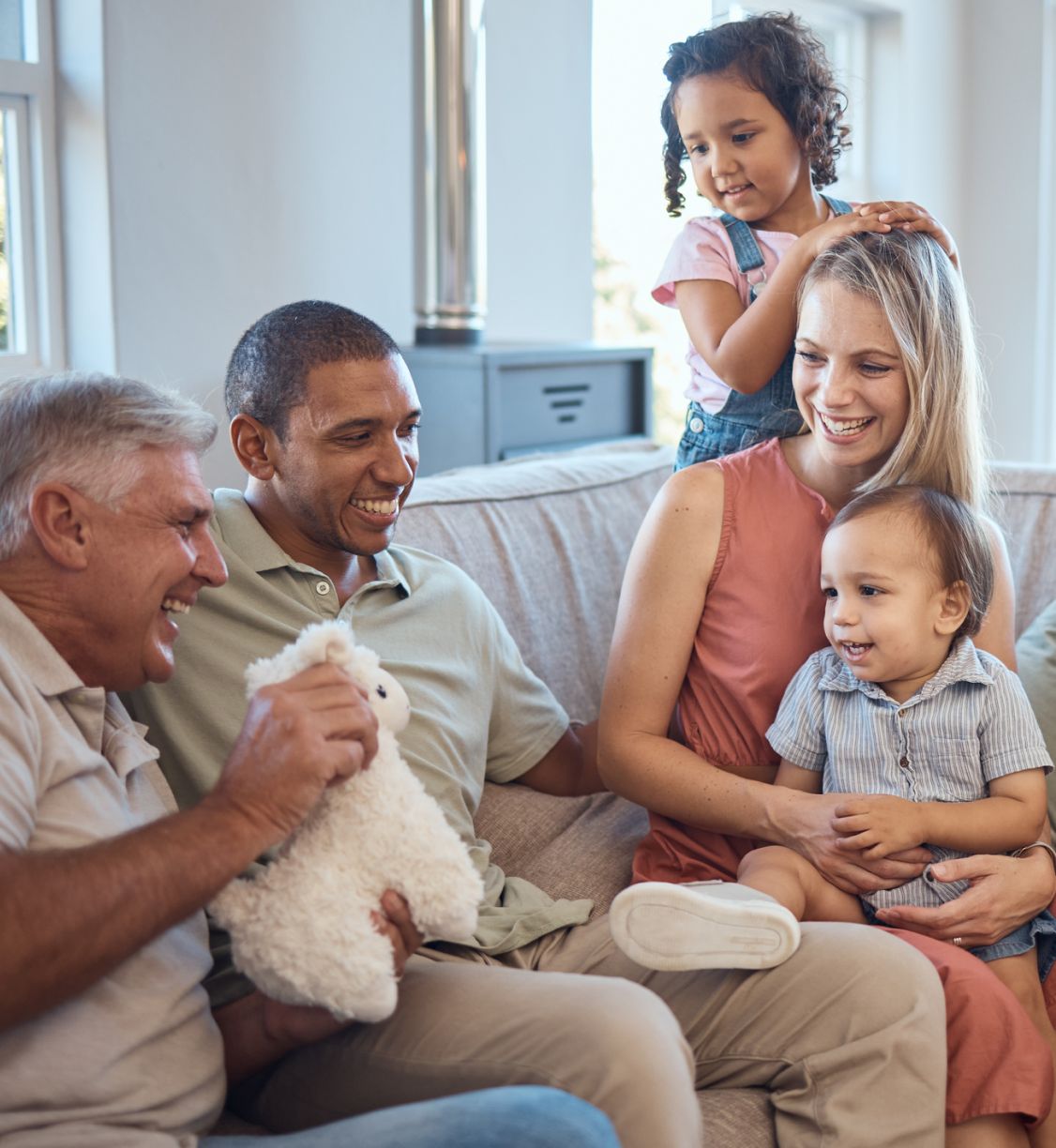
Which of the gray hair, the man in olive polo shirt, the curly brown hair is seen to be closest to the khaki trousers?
the man in olive polo shirt

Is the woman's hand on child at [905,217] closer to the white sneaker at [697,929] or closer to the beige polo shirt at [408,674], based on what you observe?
the beige polo shirt at [408,674]

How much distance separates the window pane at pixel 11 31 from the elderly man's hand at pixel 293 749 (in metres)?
2.34

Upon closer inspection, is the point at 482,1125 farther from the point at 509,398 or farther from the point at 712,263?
the point at 509,398

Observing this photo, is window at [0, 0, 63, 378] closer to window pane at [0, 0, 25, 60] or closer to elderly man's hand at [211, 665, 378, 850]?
window pane at [0, 0, 25, 60]

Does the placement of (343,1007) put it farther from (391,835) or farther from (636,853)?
(636,853)

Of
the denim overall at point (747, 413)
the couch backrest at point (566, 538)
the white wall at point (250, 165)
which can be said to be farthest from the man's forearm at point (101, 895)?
the white wall at point (250, 165)

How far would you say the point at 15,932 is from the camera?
103cm

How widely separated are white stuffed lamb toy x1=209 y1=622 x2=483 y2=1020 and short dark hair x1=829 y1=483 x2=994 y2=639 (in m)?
0.69

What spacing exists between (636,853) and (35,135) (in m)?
2.17

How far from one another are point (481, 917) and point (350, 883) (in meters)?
0.42

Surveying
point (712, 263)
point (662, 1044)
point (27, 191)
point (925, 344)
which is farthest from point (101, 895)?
point (27, 191)

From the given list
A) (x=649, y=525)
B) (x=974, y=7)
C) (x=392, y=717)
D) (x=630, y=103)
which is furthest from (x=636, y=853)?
(x=974, y=7)

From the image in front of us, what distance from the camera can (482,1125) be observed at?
1116 millimetres

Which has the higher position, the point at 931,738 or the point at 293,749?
the point at 293,749
